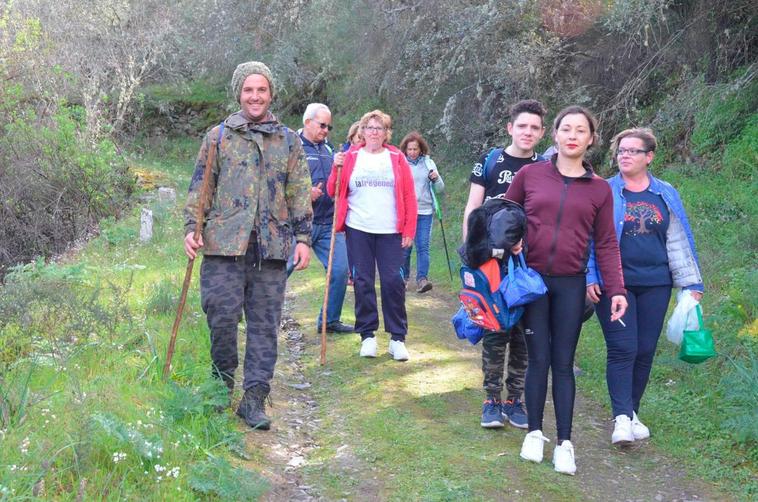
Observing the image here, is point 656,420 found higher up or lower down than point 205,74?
lower down

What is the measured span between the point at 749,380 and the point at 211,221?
11.8 ft

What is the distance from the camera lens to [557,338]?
494 centimetres

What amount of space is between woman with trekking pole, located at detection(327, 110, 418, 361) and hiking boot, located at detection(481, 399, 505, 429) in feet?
5.57

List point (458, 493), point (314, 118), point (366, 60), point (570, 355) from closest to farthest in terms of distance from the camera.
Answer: point (458, 493)
point (570, 355)
point (314, 118)
point (366, 60)

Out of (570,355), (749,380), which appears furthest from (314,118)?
(749,380)

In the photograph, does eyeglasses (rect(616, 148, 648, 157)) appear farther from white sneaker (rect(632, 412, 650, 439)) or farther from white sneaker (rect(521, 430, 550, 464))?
white sneaker (rect(521, 430, 550, 464))

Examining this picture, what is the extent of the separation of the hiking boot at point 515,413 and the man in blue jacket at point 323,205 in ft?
8.78

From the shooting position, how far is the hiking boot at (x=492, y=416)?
5578 mm

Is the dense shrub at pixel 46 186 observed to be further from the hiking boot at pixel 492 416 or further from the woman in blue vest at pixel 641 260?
the woman in blue vest at pixel 641 260

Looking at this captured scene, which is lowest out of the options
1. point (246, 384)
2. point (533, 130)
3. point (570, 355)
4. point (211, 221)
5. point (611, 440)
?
point (611, 440)

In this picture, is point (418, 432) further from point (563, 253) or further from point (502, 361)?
point (563, 253)

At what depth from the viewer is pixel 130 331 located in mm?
6391

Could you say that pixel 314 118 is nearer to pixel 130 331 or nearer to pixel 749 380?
pixel 130 331

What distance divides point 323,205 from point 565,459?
3967mm
